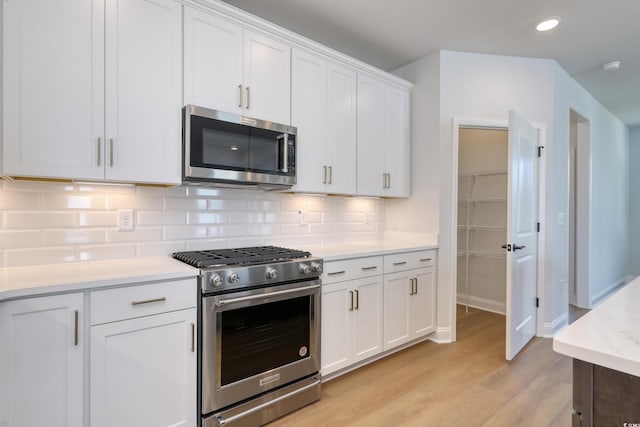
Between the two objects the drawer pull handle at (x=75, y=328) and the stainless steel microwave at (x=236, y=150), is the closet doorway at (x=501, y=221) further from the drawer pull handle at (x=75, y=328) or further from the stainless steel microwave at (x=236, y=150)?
the drawer pull handle at (x=75, y=328)

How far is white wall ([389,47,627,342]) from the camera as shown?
10.4 feet

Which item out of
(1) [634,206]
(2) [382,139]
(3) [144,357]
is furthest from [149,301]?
(1) [634,206]

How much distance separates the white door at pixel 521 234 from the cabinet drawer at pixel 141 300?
246 cm

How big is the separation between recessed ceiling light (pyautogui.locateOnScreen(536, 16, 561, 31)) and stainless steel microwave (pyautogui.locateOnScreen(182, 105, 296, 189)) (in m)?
2.20

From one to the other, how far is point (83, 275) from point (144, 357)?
0.48m

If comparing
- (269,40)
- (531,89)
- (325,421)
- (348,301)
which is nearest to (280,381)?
(325,421)

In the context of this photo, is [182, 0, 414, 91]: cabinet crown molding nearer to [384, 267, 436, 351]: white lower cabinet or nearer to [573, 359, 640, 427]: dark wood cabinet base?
[384, 267, 436, 351]: white lower cabinet

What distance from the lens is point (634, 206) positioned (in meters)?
5.79

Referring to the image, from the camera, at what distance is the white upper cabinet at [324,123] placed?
8.29ft

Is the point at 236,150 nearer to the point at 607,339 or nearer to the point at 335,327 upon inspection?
the point at 335,327

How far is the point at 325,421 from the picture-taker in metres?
1.98

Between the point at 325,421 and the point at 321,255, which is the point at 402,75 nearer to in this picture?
the point at 321,255

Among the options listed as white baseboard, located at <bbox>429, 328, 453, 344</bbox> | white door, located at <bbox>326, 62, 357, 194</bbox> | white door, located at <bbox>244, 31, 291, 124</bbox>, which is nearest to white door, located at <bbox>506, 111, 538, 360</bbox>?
white baseboard, located at <bbox>429, 328, 453, 344</bbox>

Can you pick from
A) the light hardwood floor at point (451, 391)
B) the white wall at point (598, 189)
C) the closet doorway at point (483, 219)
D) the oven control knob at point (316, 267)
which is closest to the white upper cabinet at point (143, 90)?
the oven control knob at point (316, 267)
